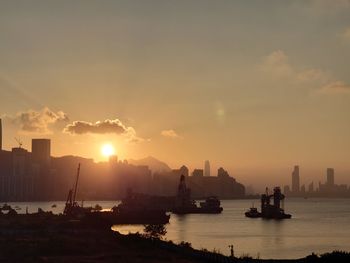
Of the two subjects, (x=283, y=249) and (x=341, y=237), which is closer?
(x=283, y=249)

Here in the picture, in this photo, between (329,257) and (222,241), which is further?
(222,241)

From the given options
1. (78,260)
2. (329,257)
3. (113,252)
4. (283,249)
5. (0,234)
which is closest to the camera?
(329,257)

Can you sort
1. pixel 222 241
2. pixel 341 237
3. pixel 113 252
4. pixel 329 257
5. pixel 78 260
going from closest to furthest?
1. pixel 329 257
2. pixel 78 260
3. pixel 113 252
4. pixel 222 241
5. pixel 341 237

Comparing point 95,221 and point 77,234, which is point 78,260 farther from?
point 95,221

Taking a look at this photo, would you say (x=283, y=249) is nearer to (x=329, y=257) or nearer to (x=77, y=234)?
(x=77, y=234)

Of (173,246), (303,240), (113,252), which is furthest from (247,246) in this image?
(113,252)

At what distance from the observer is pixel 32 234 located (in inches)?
4747

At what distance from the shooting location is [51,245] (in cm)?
9506

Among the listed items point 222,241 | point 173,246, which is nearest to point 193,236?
point 222,241

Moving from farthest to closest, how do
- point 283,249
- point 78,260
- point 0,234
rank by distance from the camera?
point 283,249 < point 0,234 < point 78,260

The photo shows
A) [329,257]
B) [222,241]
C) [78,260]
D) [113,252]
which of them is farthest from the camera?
[222,241]

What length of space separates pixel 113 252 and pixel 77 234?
1460 inches

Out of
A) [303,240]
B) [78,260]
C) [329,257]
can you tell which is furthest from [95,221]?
[329,257]

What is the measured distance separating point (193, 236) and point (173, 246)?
261 feet
